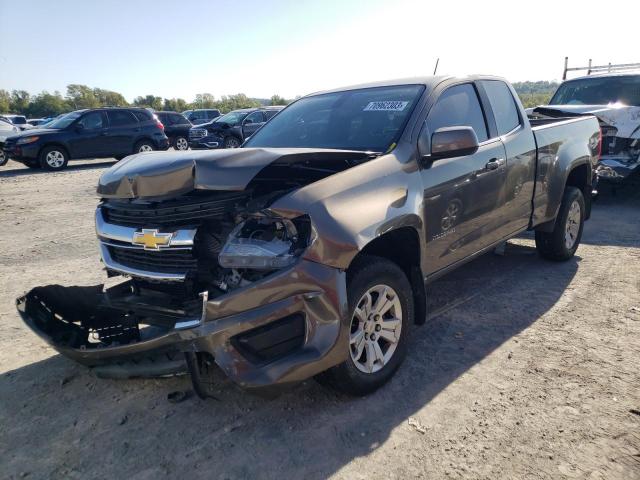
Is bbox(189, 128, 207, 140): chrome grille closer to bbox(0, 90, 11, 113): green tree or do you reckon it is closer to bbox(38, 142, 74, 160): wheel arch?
bbox(38, 142, 74, 160): wheel arch

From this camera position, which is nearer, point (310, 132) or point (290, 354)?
point (290, 354)

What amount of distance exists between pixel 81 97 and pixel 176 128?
239ft

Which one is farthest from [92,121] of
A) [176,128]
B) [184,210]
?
[184,210]

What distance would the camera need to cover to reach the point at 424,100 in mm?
3492

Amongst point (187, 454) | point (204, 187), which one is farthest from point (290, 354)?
point (204, 187)

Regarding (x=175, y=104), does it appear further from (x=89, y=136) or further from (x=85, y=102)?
(x=89, y=136)

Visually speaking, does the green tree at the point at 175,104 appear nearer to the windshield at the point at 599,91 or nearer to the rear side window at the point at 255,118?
the rear side window at the point at 255,118

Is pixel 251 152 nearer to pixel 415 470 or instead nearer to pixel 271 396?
pixel 271 396

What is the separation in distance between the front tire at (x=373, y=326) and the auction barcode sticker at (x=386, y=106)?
123 centimetres

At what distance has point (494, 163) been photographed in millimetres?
3895

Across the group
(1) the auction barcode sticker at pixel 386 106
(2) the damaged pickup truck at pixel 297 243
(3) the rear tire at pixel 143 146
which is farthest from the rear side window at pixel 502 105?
(3) the rear tire at pixel 143 146

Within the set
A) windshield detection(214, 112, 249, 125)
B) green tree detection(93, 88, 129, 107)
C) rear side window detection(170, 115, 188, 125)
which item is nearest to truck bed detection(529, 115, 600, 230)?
windshield detection(214, 112, 249, 125)

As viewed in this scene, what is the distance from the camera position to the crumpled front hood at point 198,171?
2.46 metres

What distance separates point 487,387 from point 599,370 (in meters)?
0.82
